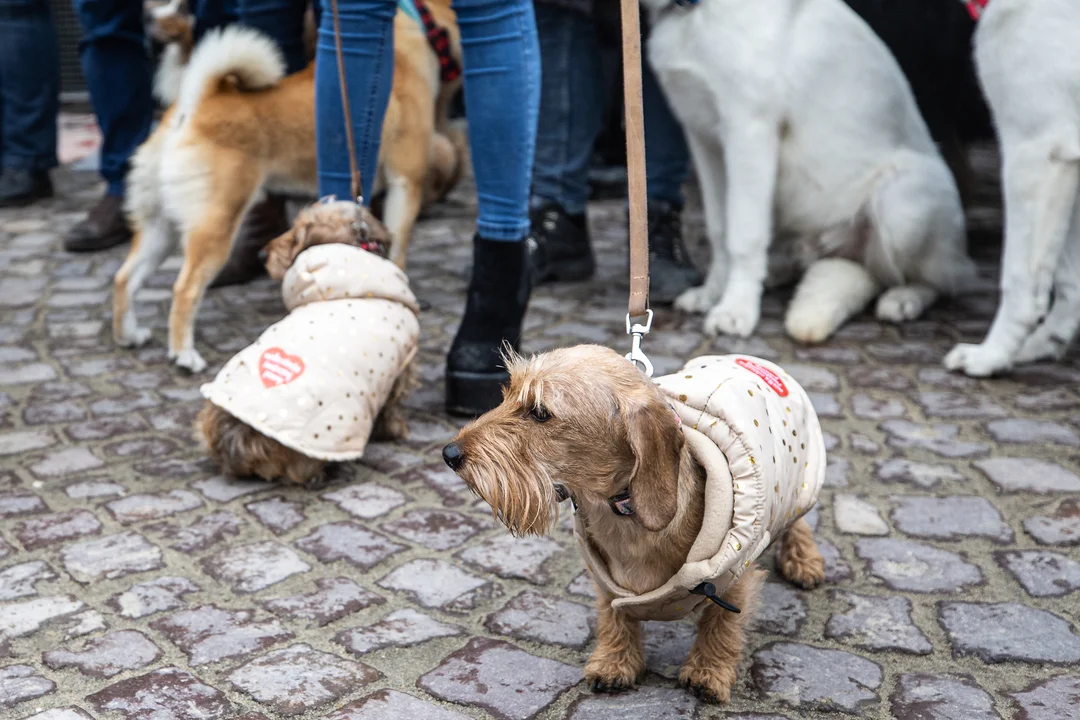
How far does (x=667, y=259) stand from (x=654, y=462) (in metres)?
3.19

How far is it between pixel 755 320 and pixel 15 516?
2.78 m

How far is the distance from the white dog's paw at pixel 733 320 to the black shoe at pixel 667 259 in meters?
A: 0.46

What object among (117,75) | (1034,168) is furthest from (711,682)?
(117,75)

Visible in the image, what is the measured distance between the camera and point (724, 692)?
2.09m

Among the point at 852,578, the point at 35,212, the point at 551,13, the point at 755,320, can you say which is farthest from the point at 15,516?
the point at 35,212

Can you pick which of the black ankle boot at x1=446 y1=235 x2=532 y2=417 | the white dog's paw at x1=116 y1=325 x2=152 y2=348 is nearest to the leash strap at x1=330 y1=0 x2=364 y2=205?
the black ankle boot at x1=446 y1=235 x2=532 y2=417

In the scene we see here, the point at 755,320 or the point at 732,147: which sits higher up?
the point at 732,147

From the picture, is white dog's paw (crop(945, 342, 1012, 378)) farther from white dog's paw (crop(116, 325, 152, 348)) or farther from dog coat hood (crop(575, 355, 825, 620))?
white dog's paw (crop(116, 325, 152, 348))

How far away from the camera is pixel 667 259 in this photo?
495cm

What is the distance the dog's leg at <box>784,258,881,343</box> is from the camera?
427 centimetres

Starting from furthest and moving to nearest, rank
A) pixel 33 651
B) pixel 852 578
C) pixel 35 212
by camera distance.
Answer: pixel 35 212 → pixel 852 578 → pixel 33 651

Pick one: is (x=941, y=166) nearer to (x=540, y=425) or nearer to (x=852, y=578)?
(x=852, y=578)

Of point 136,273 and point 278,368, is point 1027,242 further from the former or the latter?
point 136,273

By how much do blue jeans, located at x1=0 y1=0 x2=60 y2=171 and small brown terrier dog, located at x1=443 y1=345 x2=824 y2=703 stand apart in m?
5.15
